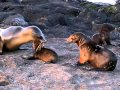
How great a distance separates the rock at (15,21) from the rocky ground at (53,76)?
330 centimetres

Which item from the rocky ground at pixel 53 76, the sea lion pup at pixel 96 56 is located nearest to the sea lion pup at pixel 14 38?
the rocky ground at pixel 53 76

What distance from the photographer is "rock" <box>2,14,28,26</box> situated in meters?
11.6

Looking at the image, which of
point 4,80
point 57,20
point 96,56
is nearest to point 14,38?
point 96,56

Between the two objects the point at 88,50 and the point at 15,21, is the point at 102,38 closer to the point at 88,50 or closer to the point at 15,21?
the point at 88,50

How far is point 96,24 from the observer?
12109 mm

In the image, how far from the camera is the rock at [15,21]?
1162cm

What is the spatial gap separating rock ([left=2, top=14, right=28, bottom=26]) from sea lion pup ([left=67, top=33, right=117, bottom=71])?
4.06 m

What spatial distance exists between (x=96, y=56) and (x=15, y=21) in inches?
180

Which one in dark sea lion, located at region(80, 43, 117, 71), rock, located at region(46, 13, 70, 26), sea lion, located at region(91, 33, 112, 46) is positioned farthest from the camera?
rock, located at region(46, 13, 70, 26)

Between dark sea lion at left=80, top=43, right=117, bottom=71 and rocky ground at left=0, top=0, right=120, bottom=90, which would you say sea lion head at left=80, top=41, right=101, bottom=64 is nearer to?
dark sea lion at left=80, top=43, right=117, bottom=71

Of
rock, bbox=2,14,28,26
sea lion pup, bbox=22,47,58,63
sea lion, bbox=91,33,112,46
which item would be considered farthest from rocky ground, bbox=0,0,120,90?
sea lion, bbox=91,33,112,46

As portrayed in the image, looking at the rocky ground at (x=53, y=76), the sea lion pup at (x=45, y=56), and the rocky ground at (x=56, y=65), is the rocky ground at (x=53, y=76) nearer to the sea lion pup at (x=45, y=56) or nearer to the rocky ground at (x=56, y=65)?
the rocky ground at (x=56, y=65)

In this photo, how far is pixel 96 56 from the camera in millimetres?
7578

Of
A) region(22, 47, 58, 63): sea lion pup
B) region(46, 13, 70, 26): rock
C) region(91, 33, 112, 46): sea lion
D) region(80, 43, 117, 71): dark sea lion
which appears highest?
region(80, 43, 117, 71): dark sea lion
